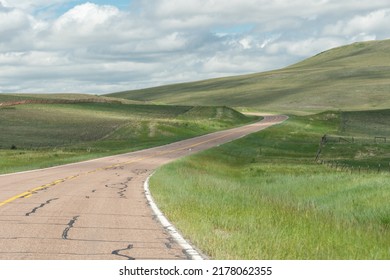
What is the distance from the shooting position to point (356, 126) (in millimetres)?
98062

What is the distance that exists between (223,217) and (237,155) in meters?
39.4

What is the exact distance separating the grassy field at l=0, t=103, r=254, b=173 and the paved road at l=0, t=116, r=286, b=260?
21828 millimetres

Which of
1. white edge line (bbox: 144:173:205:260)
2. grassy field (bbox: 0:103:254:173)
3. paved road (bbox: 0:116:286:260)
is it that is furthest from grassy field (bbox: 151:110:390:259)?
grassy field (bbox: 0:103:254:173)

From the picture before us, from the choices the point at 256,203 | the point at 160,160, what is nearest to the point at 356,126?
the point at 160,160

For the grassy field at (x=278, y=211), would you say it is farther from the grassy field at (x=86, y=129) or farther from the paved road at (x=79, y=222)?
the grassy field at (x=86, y=129)

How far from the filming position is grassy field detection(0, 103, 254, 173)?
56897 millimetres

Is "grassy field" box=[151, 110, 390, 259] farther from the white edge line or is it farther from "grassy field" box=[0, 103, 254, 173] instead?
"grassy field" box=[0, 103, 254, 173]

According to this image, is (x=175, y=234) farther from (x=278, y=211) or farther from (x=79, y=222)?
(x=278, y=211)

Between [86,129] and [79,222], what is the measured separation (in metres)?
70.6

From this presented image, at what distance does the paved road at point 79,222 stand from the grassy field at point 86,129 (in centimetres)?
2183

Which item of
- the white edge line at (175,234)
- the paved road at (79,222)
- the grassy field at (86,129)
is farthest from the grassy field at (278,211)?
the grassy field at (86,129)

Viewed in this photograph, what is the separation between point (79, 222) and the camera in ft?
48.4

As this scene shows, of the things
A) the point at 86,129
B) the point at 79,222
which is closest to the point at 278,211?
the point at 79,222
